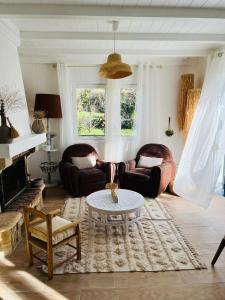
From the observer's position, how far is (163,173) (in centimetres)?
392

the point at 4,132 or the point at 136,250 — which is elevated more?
the point at 4,132

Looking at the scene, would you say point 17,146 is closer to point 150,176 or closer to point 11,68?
point 11,68

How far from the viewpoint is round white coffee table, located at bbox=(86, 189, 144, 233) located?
9.04 ft

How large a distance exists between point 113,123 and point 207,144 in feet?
6.17

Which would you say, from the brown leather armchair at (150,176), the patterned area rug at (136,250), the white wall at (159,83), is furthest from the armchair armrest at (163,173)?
the white wall at (159,83)

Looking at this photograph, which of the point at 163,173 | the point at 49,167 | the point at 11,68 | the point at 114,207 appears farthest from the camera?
the point at 49,167

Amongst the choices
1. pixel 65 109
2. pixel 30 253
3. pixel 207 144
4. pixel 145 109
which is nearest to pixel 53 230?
pixel 30 253

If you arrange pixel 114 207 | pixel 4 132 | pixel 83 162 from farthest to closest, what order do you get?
pixel 83 162, pixel 114 207, pixel 4 132

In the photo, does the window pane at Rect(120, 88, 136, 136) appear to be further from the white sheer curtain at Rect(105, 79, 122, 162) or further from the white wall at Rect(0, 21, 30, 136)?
the white wall at Rect(0, 21, 30, 136)

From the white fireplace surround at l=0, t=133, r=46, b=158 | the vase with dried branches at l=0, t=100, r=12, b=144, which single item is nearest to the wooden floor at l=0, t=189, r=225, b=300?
the white fireplace surround at l=0, t=133, r=46, b=158

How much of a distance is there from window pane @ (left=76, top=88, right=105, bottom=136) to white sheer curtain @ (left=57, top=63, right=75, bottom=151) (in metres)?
0.19

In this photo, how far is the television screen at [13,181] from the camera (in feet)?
9.55

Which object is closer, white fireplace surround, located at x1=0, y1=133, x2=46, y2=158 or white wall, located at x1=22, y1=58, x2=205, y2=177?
white fireplace surround, located at x1=0, y1=133, x2=46, y2=158

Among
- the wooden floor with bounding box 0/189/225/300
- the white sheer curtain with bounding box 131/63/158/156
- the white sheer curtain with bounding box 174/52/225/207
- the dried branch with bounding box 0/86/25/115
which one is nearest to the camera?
the wooden floor with bounding box 0/189/225/300
